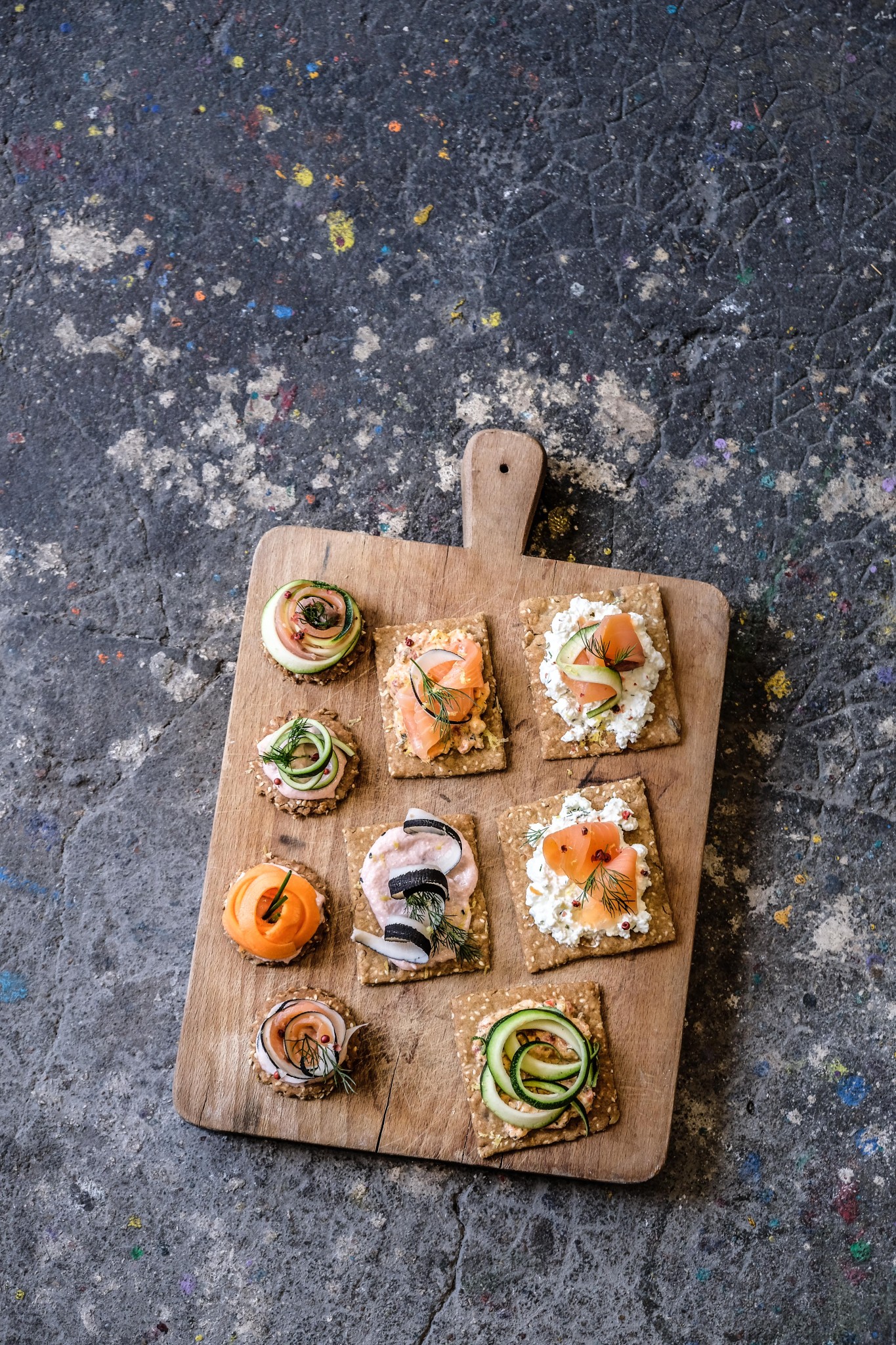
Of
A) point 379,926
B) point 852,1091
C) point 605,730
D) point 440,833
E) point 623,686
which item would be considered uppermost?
point 623,686

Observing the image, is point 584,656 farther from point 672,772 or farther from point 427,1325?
point 427,1325

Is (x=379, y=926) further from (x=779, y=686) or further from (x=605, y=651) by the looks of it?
(x=779, y=686)

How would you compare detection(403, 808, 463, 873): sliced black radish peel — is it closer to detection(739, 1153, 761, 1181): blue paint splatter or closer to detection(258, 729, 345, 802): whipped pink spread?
detection(258, 729, 345, 802): whipped pink spread

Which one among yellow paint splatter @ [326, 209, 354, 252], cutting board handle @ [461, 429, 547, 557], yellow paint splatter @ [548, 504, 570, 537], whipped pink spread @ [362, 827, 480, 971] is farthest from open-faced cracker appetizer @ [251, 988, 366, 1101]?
yellow paint splatter @ [326, 209, 354, 252]

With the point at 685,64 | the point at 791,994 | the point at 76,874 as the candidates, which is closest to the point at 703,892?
the point at 791,994

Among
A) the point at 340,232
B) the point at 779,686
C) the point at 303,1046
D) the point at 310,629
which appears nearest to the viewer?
the point at 303,1046

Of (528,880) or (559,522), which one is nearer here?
(528,880)

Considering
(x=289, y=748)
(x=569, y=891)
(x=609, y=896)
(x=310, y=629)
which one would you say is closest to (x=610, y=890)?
(x=609, y=896)

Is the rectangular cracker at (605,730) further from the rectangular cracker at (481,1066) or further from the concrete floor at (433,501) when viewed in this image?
the rectangular cracker at (481,1066)
